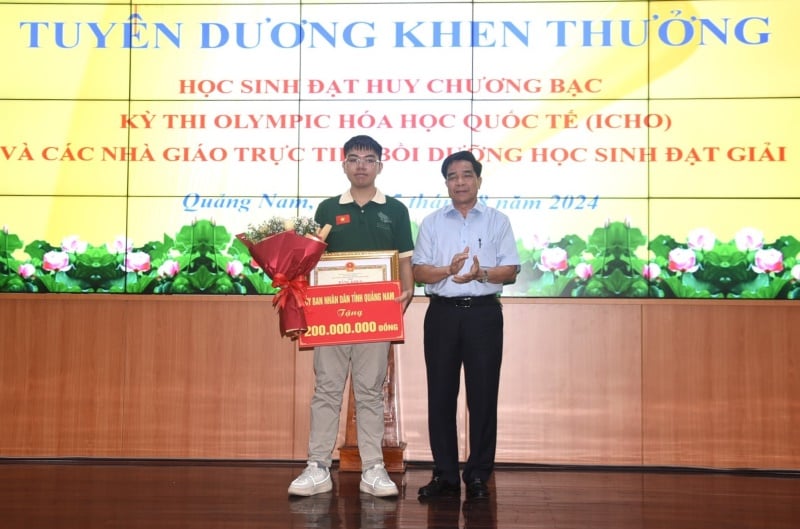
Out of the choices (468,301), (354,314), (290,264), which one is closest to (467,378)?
(468,301)

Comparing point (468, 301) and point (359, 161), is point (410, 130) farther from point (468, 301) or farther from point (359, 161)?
point (468, 301)

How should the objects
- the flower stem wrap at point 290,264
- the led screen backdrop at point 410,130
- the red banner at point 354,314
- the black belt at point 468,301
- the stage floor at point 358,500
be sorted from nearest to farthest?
1. the stage floor at point 358,500
2. the flower stem wrap at point 290,264
3. the red banner at point 354,314
4. the black belt at point 468,301
5. the led screen backdrop at point 410,130

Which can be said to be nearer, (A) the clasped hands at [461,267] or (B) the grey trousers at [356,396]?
(A) the clasped hands at [461,267]

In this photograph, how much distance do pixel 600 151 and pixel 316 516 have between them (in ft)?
9.36

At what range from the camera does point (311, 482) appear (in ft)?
13.5

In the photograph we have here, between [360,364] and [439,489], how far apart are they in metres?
0.72

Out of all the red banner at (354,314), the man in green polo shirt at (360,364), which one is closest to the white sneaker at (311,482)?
the man in green polo shirt at (360,364)

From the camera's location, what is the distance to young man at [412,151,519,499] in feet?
13.5

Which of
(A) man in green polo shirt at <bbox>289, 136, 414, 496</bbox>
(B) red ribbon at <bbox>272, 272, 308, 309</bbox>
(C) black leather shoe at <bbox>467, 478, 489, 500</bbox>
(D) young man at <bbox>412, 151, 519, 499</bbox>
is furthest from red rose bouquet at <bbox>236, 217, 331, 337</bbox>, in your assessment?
(C) black leather shoe at <bbox>467, 478, 489, 500</bbox>

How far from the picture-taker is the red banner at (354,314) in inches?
159

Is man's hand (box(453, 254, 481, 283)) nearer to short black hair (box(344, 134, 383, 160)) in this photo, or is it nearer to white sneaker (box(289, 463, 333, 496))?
short black hair (box(344, 134, 383, 160))

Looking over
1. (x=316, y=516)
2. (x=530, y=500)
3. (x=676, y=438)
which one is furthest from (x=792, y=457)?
(x=316, y=516)

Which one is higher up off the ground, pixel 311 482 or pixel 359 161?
pixel 359 161

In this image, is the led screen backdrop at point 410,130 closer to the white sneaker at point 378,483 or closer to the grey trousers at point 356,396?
the grey trousers at point 356,396
